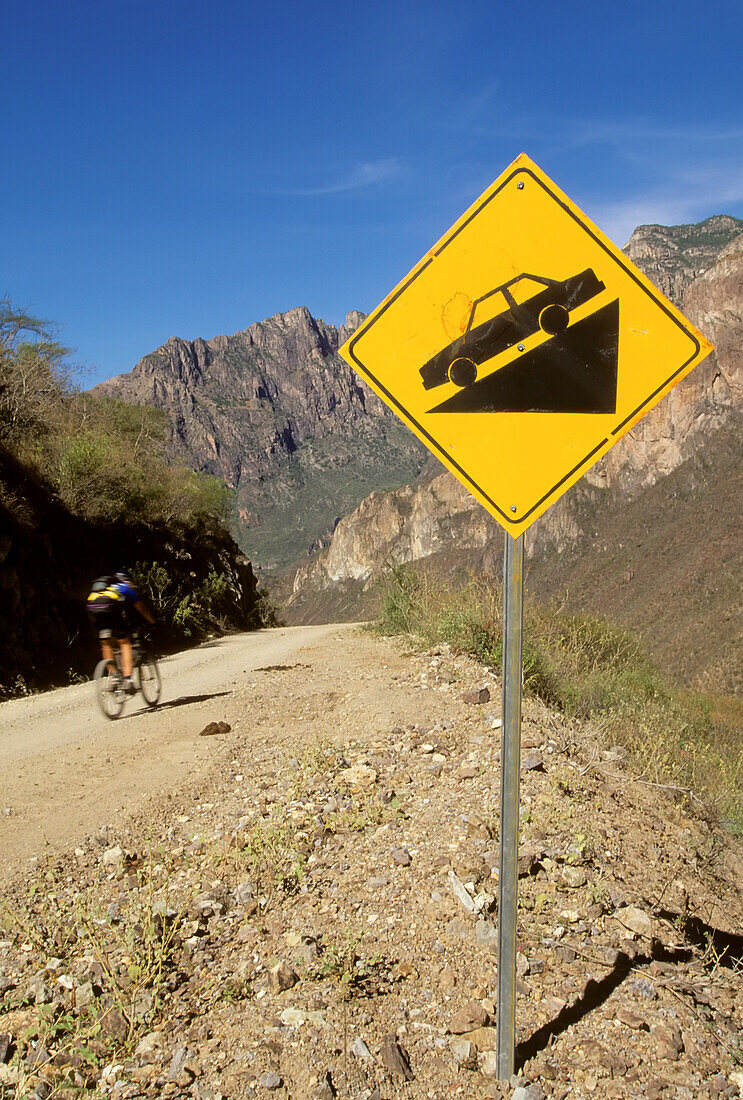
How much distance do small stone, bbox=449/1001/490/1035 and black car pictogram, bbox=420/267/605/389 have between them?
2.15 m

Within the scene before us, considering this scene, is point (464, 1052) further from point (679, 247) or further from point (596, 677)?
point (679, 247)

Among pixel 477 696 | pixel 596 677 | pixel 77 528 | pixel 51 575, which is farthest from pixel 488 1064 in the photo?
pixel 77 528

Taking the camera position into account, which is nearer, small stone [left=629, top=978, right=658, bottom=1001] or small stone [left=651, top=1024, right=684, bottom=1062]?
small stone [left=651, top=1024, right=684, bottom=1062]

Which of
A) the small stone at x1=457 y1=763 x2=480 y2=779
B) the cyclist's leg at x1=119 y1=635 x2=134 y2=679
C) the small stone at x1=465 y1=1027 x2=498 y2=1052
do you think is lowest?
the small stone at x1=465 y1=1027 x2=498 y2=1052

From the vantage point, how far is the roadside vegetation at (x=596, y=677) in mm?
5230

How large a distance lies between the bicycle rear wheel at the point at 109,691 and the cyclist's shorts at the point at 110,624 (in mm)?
298

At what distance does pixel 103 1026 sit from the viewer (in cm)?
245

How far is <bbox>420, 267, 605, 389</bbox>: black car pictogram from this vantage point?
93.7 inches

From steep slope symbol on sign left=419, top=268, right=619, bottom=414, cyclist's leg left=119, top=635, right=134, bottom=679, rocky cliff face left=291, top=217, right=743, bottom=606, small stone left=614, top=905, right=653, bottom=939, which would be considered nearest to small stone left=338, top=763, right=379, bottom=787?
small stone left=614, top=905, right=653, bottom=939

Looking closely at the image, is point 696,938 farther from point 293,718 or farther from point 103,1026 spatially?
point 293,718

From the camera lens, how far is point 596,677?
7438 mm

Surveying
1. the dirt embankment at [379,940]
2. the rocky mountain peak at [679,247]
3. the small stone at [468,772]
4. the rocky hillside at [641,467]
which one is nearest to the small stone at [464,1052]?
Result: the dirt embankment at [379,940]

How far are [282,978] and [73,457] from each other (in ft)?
41.0

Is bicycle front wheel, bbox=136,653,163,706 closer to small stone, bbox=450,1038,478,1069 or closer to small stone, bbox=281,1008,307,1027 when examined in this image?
small stone, bbox=281,1008,307,1027
